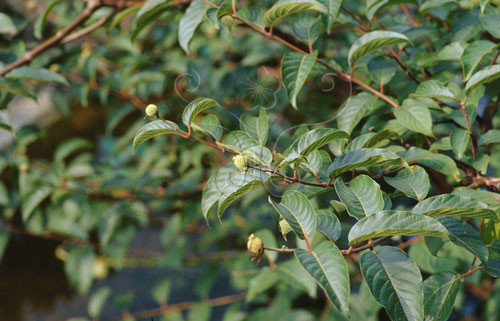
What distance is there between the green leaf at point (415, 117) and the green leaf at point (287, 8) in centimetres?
21

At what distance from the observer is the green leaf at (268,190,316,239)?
50cm

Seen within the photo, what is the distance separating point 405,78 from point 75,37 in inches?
31.8

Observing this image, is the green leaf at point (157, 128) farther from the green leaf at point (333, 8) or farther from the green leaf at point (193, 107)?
the green leaf at point (333, 8)

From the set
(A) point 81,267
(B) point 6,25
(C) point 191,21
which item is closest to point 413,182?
(C) point 191,21

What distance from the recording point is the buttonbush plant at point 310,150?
1.64ft

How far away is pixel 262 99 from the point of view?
0.74 metres

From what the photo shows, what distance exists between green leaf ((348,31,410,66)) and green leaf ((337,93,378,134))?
8 centimetres

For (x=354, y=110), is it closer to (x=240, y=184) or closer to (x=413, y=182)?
(x=413, y=182)

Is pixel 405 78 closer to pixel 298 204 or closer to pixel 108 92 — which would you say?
pixel 298 204

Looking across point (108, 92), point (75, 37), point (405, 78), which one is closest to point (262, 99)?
point (405, 78)

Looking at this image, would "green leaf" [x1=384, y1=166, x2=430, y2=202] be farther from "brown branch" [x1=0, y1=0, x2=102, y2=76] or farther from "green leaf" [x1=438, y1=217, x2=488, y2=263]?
"brown branch" [x1=0, y1=0, x2=102, y2=76]

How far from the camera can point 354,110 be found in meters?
0.70

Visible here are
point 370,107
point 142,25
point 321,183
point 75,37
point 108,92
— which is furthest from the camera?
point 108,92

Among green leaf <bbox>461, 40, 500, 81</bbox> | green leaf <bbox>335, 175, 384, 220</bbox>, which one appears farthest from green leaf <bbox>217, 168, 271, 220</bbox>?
green leaf <bbox>461, 40, 500, 81</bbox>
